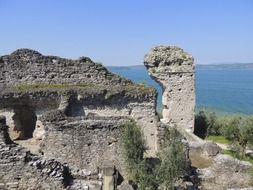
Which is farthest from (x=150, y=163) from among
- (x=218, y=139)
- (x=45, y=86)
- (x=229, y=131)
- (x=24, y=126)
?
(x=218, y=139)

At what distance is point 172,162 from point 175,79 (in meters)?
14.2

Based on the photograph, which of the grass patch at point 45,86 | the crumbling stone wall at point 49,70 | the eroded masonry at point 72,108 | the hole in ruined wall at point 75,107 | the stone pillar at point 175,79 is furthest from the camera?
the stone pillar at point 175,79

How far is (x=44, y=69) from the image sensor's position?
22.5 m

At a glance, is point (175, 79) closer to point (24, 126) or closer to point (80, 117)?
point (24, 126)

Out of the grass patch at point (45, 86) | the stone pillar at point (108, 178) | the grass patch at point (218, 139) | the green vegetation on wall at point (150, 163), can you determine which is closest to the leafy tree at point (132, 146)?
the green vegetation on wall at point (150, 163)

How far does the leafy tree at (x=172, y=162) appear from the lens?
14.1m

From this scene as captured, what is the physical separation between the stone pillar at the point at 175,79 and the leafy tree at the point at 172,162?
39.8ft

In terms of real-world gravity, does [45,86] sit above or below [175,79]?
above

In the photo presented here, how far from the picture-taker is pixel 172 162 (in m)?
14.7

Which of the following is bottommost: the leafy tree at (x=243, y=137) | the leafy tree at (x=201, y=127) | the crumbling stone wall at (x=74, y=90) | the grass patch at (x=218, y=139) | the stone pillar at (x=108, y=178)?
the grass patch at (x=218, y=139)

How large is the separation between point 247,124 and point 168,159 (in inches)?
459

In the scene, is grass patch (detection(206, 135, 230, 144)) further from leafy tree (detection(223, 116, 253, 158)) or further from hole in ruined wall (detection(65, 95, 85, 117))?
hole in ruined wall (detection(65, 95, 85, 117))

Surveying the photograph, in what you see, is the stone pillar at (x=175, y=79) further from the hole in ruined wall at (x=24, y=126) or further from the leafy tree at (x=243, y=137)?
the hole in ruined wall at (x=24, y=126)

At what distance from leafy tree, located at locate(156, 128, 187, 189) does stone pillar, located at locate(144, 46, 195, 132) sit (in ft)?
39.8
